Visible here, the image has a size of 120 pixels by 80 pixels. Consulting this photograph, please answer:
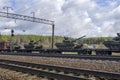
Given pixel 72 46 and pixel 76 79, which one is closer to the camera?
pixel 76 79

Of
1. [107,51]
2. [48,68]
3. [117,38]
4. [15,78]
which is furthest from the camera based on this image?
[117,38]

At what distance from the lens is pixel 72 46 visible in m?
55.8

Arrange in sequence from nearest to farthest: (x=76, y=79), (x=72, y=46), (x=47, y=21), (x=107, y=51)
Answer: (x=76, y=79)
(x=107, y=51)
(x=72, y=46)
(x=47, y=21)

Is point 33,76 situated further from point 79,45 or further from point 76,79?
point 79,45

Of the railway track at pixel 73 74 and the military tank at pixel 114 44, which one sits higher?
the military tank at pixel 114 44

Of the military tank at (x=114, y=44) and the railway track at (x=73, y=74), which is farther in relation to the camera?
the military tank at (x=114, y=44)

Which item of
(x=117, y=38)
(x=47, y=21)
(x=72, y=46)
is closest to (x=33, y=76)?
(x=117, y=38)

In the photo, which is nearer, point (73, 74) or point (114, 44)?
point (73, 74)

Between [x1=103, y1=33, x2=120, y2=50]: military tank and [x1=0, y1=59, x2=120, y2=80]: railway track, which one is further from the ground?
[x1=103, y1=33, x2=120, y2=50]: military tank

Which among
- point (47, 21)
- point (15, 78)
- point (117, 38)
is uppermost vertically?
point (47, 21)

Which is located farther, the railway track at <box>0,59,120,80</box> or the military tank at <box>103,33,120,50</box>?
the military tank at <box>103,33,120,50</box>

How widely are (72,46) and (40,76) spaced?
4046 centimetres

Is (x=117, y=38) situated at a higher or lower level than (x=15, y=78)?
higher

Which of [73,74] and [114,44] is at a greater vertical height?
[114,44]
